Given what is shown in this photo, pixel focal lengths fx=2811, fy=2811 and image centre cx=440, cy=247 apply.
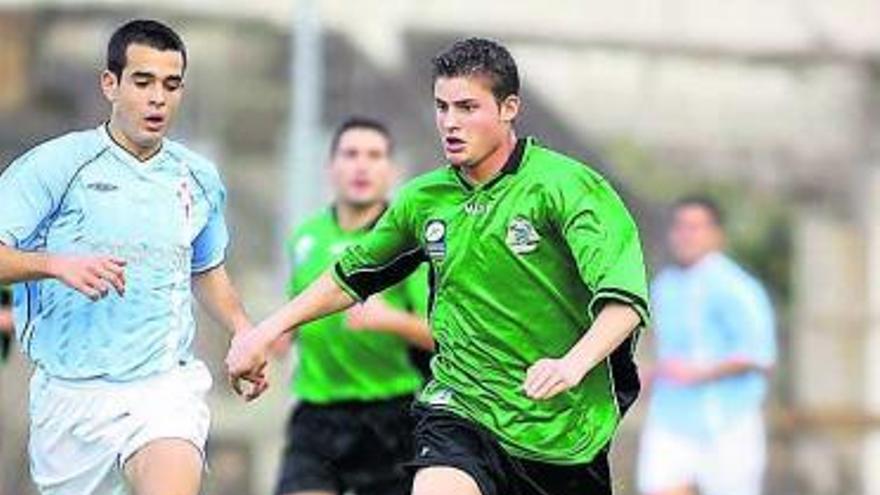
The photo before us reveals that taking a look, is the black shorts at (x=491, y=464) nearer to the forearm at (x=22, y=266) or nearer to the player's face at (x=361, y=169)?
the forearm at (x=22, y=266)

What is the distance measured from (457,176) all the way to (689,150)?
9.76 m

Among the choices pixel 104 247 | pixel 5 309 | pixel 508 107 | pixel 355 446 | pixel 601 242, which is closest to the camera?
pixel 601 242

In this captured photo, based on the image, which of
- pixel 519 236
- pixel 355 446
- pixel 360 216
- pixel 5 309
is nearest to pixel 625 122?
pixel 360 216

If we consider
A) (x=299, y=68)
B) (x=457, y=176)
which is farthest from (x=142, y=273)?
(x=299, y=68)

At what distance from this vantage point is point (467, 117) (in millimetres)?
8086

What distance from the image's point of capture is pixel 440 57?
320 inches

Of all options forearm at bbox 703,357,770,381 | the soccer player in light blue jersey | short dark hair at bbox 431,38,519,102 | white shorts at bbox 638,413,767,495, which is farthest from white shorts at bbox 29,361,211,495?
white shorts at bbox 638,413,767,495

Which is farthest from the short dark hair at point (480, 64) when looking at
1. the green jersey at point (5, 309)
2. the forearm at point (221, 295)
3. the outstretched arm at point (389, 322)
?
the green jersey at point (5, 309)

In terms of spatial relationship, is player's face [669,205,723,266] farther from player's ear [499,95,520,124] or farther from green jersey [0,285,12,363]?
player's ear [499,95,520,124]

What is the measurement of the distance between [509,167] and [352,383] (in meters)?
3.20

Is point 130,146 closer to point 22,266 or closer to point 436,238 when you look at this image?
point 22,266

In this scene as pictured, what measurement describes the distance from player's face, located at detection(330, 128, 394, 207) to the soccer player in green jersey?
300 cm

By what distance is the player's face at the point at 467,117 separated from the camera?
8.07 meters

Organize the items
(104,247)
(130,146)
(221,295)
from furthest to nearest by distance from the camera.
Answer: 1. (221,295)
2. (130,146)
3. (104,247)
